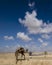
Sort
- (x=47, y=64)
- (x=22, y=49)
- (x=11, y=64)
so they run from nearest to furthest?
(x=47, y=64)
(x=11, y=64)
(x=22, y=49)

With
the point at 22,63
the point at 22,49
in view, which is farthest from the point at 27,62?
the point at 22,49

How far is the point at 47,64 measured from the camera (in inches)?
1072

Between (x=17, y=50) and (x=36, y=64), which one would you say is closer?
(x=36, y=64)

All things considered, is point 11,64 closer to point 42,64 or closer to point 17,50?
point 17,50

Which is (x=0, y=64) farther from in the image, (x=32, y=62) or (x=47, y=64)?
(x=47, y=64)

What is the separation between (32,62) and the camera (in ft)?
95.6

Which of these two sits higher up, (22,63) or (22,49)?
(22,49)

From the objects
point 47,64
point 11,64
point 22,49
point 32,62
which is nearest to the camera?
point 47,64

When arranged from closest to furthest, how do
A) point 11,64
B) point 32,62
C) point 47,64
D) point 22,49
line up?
point 47,64, point 32,62, point 11,64, point 22,49

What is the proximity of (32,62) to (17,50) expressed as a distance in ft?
19.5

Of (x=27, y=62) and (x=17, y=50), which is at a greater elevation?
(x=17, y=50)

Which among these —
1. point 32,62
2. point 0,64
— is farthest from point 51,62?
point 0,64

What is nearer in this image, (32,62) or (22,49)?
(32,62)

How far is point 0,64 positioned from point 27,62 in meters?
5.02
